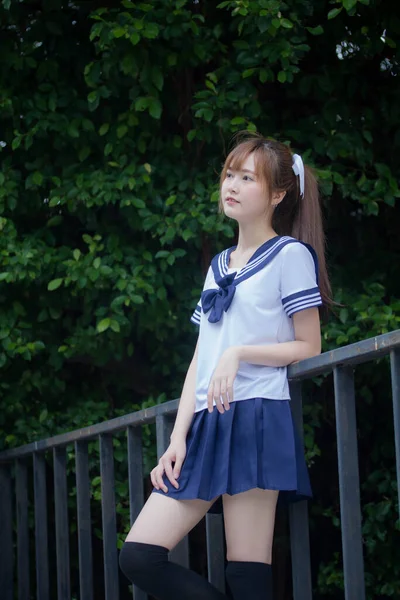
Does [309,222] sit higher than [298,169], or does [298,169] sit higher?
[298,169]

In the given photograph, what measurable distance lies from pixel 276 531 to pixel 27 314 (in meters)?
1.39

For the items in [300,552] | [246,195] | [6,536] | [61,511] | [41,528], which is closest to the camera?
[300,552]

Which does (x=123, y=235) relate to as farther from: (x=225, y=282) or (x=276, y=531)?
(x=225, y=282)

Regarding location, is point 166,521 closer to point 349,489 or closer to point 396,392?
point 349,489

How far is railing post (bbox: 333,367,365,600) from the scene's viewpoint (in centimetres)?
185

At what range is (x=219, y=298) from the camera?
2.18 meters

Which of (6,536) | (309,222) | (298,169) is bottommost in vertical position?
(6,536)

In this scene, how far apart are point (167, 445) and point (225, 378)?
24.3 inches

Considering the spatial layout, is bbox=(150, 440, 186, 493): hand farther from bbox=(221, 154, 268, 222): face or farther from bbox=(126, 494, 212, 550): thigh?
bbox=(221, 154, 268, 222): face

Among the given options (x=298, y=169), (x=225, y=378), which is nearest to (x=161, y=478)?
(x=225, y=378)

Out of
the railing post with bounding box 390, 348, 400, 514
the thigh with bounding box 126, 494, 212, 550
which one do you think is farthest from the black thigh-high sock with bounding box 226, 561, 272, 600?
the railing post with bounding box 390, 348, 400, 514

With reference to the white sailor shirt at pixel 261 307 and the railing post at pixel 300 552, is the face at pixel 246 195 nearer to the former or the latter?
the white sailor shirt at pixel 261 307

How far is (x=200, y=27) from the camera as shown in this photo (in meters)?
4.03

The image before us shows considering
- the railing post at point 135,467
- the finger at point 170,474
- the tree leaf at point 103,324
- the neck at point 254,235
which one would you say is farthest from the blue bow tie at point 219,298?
the tree leaf at point 103,324
